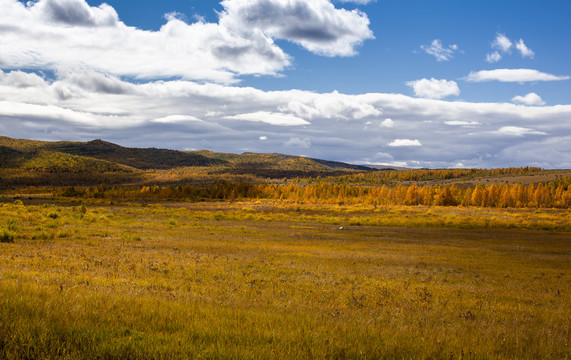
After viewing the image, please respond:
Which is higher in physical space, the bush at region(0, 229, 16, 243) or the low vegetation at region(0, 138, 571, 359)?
the low vegetation at region(0, 138, 571, 359)

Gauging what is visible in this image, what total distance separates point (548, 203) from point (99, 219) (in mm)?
156247

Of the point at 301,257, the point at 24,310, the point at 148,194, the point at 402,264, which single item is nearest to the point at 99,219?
the point at 301,257

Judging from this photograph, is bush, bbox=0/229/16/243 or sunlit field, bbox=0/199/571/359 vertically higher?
sunlit field, bbox=0/199/571/359

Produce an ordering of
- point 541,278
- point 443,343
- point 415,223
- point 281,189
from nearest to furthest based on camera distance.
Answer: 1. point 443,343
2. point 541,278
3. point 415,223
4. point 281,189

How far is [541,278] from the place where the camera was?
59.7 ft

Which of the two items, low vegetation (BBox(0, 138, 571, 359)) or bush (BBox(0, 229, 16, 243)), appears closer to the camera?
low vegetation (BBox(0, 138, 571, 359))

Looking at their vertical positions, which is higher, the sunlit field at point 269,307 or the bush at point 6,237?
the sunlit field at point 269,307

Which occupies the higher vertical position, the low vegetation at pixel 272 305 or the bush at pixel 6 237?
the low vegetation at pixel 272 305

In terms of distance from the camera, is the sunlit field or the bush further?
the bush

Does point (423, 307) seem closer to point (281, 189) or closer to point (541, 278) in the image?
point (541, 278)

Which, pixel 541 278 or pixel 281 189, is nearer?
pixel 541 278

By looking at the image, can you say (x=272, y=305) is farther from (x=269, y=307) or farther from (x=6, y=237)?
(x=6, y=237)

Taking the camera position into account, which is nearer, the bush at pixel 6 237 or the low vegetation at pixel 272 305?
the low vegetation at pixel 272 305

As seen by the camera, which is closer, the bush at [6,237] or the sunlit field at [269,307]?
the sunlit field at [269,307]
